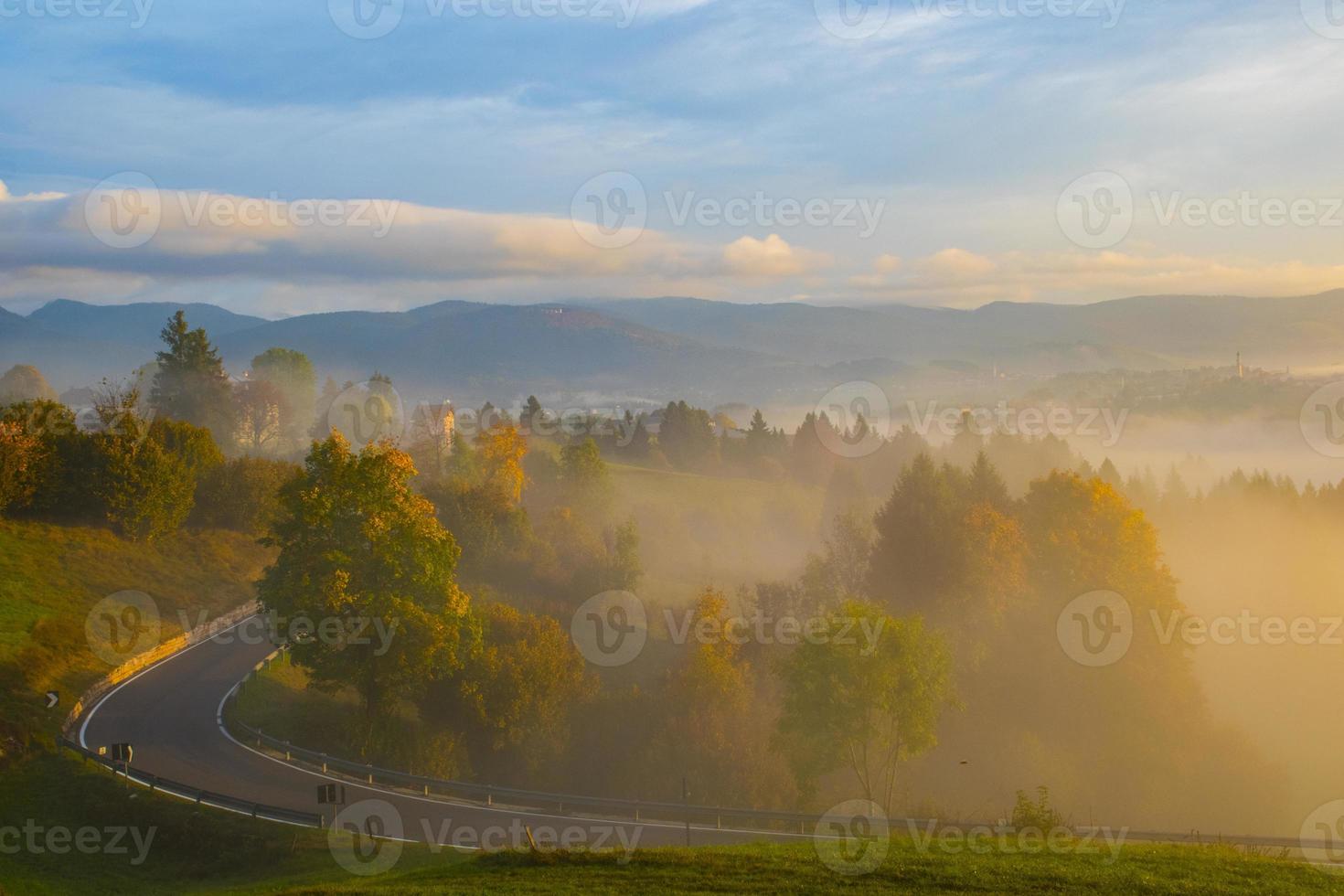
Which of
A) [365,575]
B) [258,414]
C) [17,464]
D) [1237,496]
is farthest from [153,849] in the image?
[258,414]

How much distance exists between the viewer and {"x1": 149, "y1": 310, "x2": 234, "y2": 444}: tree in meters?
120

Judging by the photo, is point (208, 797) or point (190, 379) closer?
point (208, 797)

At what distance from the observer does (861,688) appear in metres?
42.7

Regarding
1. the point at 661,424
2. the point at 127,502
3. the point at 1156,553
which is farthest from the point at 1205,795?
the point at 661,424

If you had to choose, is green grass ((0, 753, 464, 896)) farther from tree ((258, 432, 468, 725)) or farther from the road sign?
tree ((258, 432, 468, 725))

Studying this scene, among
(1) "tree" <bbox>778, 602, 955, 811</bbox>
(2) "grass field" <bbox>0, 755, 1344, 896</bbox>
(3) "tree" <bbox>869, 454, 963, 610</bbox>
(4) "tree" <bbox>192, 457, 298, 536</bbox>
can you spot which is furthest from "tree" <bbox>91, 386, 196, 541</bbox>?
(3) "tree" <bbox>869, 454, 963, 610</bbox>

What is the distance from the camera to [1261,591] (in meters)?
85.2

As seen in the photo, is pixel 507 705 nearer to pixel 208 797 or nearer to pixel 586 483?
pixel 208 797

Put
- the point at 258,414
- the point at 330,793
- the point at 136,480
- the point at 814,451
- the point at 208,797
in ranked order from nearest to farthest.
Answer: the point at 330,793 → the point at 208,797 → the point at 136,480 → the point at 258,414 → the point at 814,451

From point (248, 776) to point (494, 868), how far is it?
1597cm

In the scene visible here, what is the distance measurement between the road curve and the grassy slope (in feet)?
9.31

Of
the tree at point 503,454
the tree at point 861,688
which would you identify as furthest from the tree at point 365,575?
the tree at point 503,454

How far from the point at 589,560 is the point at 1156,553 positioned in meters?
39.6

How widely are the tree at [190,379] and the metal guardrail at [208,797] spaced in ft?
311
